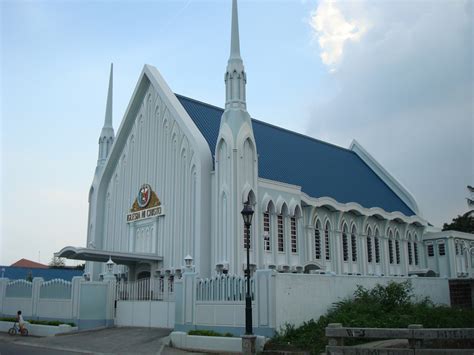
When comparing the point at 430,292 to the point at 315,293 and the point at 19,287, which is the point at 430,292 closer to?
the point at 315,293

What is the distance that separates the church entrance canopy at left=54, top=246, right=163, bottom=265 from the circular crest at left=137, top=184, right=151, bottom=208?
3.85 metres

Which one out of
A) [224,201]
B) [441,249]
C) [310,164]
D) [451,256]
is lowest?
[451,256]

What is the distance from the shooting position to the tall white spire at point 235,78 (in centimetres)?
2952

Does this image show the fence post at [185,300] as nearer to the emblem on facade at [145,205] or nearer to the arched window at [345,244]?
the emblem on facade at [145,205]

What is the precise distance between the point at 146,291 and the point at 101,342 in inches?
207

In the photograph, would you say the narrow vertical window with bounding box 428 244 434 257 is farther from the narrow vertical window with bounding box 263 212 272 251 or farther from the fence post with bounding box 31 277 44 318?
the fence post with bounding box 31 277 44 318

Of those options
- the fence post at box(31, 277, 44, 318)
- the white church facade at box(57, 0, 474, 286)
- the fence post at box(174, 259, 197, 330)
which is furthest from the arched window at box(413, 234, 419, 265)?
the fence post at box(31, 277, 44, 318)

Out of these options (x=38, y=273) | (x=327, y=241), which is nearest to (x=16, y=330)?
(x=327, y=241)

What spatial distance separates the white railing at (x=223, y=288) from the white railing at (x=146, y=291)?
6059mm

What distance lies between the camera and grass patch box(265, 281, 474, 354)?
18.2 metres

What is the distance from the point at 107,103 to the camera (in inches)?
1647

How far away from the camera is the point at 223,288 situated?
2091 centimetres

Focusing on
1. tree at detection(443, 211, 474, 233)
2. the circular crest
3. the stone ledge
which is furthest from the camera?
tree at detection(443, 211, 474, 233)

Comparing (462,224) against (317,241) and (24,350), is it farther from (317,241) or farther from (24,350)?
(24,350)
